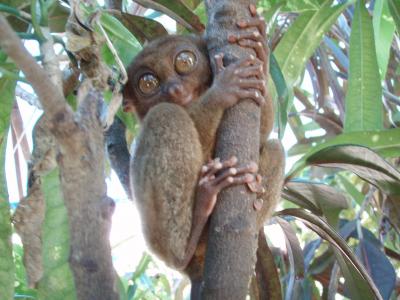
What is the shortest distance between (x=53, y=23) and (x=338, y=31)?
101 inches

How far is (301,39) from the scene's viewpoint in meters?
3.51

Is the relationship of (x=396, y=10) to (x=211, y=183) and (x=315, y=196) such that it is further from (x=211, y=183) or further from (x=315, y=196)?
(x=211, y=183)

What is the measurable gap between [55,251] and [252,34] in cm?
108

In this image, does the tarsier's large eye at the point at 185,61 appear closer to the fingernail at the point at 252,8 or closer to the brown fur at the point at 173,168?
the brown fur at the point at 173,168

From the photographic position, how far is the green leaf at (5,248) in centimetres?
179

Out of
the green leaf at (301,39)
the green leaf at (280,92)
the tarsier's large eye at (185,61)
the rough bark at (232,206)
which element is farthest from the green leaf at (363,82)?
the rough bark at (232,206)

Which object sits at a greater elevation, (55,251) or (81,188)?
(81,188)

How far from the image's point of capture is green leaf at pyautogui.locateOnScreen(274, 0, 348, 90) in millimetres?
3457

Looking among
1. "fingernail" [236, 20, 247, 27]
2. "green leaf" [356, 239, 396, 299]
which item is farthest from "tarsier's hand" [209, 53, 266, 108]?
"green leaf" [356, 239, 396, 299]

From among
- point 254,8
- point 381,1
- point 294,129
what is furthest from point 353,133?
point 294,129

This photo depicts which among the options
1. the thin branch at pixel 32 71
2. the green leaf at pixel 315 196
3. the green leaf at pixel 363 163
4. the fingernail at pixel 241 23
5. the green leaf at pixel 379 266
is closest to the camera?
the thin branch at pixel 32 71

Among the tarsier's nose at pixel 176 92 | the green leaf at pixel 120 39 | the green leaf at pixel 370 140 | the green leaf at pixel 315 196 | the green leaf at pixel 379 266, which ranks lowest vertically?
the green leaf at pixel 379 266

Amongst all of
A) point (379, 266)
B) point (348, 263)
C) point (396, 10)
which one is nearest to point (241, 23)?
point (348, 263)

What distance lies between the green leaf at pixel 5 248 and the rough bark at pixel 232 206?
0.59m
